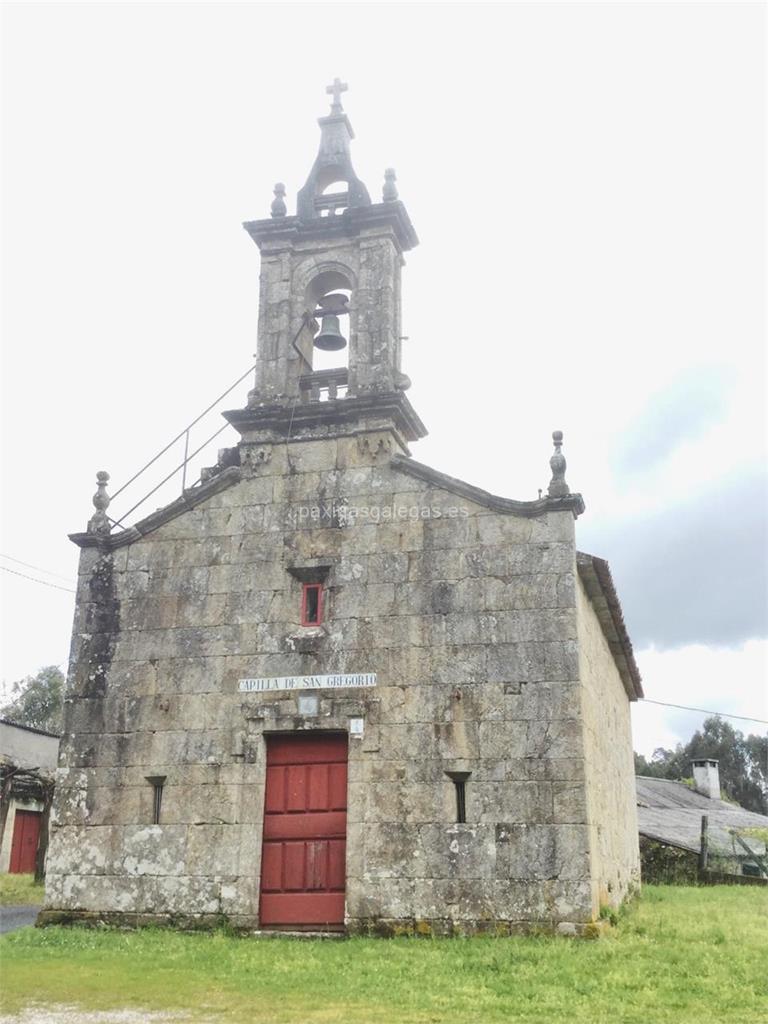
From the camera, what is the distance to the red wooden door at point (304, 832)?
11977 millimetres

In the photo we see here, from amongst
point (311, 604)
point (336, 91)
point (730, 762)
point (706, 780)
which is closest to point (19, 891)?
point (311, 604)

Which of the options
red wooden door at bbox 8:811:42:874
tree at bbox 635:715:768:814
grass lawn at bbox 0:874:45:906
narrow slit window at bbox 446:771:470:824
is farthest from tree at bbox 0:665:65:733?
narrow slit window at bbox 446:771:470:824

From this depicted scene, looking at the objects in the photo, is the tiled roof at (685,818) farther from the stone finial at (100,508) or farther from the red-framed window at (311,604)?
the stone finial at (100,508)

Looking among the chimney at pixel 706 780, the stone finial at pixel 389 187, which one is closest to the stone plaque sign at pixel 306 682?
the stone finial at pixel 389 187

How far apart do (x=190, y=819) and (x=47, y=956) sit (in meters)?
2.44

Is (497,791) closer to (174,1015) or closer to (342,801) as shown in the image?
(342,801)

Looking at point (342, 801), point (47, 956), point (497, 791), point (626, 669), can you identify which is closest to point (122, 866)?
point (47, 956)

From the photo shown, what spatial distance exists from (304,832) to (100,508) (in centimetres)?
564

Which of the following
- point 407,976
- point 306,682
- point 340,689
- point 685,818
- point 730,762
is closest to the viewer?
point 407,976

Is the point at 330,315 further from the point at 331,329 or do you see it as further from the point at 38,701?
the point at 38,701

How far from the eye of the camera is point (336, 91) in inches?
661

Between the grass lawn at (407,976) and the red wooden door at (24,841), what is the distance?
18.8 meters

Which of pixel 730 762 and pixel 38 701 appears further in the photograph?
pixel 730 762

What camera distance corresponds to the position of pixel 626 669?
2030 centimetres
